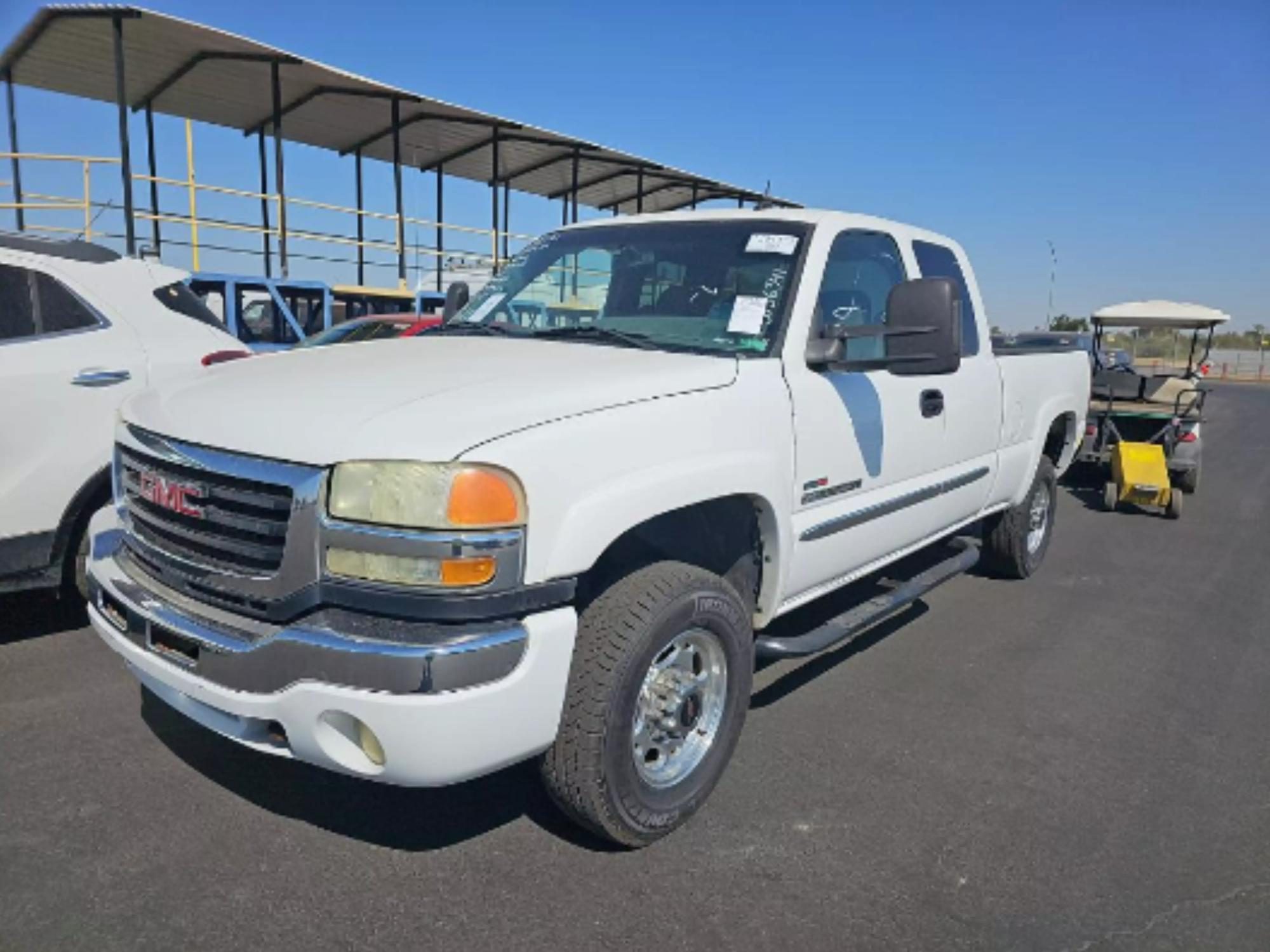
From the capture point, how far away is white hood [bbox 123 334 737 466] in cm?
231

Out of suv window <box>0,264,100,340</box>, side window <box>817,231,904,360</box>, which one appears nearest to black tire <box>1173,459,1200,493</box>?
side window <box>817,231,904,360</box>

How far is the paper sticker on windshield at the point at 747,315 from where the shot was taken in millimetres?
3348

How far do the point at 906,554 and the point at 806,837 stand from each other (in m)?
1.81

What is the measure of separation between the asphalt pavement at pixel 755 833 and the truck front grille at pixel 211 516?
36.3 inches

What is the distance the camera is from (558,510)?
235cm

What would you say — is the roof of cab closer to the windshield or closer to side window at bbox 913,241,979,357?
the windshield

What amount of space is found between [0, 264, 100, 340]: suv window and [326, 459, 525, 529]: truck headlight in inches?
116

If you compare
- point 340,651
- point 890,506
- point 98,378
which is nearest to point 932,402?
point 890,506

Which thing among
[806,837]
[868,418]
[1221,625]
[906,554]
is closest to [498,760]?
[806,837]

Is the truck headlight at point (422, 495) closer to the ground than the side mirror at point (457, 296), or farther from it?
closer to the ground

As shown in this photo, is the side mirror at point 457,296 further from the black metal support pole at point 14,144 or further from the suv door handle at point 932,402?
the black metal support pole at point 14,144

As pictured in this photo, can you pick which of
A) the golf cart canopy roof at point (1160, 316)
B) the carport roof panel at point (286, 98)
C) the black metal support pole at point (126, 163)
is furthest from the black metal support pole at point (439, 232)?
the golf cart canopy roof at point (1160, 316)

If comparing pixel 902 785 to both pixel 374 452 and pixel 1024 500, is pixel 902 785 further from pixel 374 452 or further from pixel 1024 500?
pixel 1024 500

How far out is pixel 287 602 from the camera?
2.31 metres
